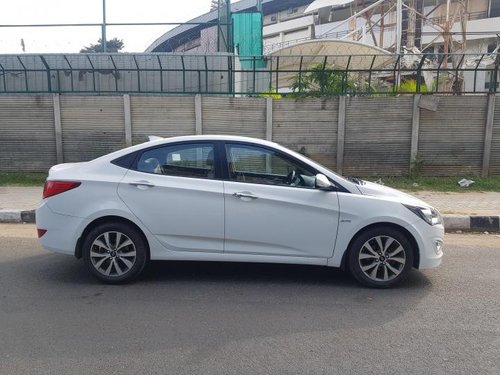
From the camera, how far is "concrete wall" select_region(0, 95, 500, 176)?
1108cm

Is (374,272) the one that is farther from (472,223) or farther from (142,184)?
(472,223)

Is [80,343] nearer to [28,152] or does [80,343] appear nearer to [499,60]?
[28,152]

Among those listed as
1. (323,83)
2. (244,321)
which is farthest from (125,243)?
(323,83)

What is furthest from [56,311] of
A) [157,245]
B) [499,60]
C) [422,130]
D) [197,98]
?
[499,60]

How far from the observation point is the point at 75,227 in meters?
4.71

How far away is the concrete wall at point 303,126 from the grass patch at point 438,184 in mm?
236

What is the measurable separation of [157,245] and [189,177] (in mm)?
753

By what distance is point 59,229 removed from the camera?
4754 mm

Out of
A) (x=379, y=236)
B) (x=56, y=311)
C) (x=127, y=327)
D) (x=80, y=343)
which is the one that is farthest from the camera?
(x=379, y=236)

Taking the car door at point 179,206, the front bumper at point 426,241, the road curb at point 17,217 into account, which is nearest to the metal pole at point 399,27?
the road curb at point 17,217

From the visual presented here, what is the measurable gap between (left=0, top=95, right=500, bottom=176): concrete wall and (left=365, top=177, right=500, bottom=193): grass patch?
0.77ft

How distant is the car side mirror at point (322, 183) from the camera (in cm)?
460

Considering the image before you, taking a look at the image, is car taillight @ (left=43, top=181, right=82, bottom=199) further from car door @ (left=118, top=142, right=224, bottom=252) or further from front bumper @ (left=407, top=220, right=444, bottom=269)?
front bumper @ (left=407, top=220, right=444, bottom=269)

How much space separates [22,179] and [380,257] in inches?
374
